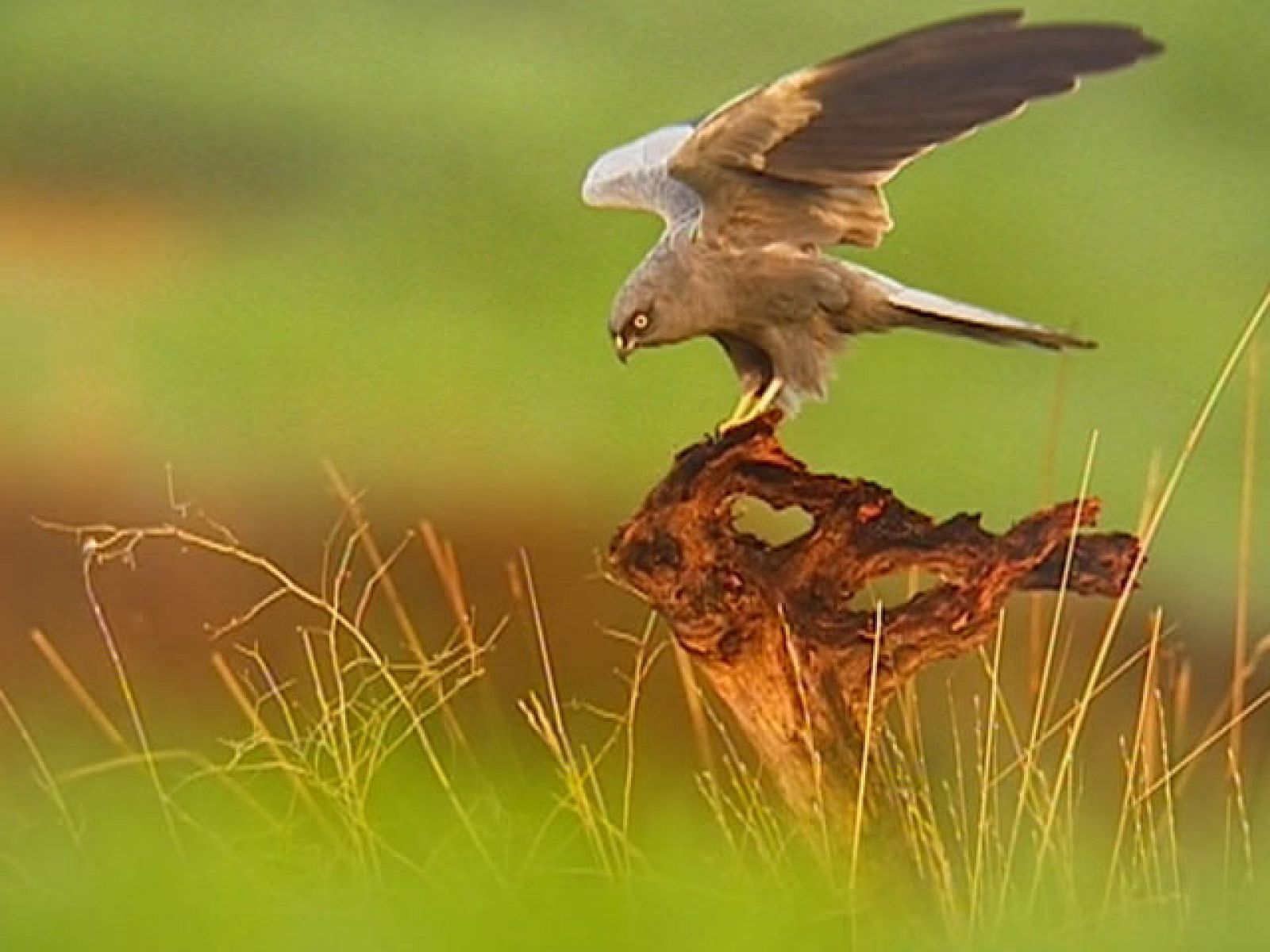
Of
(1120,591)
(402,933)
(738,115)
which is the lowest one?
(402,933)

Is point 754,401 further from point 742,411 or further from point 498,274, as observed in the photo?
point 498,274

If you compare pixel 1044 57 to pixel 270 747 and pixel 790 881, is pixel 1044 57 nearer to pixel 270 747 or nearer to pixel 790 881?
pixel 790 881

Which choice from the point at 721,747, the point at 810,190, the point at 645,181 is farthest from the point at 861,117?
the point at 721,747

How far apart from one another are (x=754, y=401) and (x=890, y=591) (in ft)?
0.60

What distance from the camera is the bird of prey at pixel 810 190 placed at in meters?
1.95

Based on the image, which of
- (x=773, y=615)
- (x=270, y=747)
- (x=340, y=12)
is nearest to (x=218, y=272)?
(x=340, y=12)

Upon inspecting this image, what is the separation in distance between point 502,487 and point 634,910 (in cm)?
35

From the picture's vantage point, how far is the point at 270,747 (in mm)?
2047

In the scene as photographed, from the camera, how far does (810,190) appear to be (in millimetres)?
2018

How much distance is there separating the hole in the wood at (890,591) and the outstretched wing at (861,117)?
0.26 metres

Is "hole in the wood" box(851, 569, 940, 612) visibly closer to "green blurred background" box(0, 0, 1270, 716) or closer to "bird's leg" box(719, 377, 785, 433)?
"green blurred background" box(0, 0, 1270, 716)

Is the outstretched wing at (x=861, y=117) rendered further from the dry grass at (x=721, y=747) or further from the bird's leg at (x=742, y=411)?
the dry grass at (x=721, y=747)

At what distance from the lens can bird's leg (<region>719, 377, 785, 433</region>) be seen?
6.73ft

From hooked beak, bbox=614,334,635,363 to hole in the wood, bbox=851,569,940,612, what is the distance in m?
0.26
